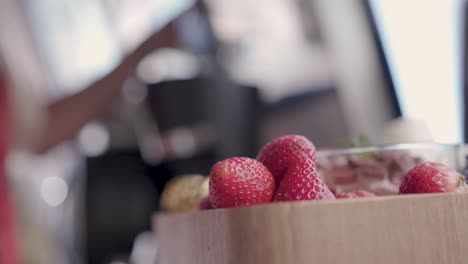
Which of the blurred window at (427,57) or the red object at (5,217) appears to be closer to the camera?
the blurred window at (427,57)

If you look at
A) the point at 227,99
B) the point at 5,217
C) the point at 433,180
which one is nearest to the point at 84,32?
the point at 227,99

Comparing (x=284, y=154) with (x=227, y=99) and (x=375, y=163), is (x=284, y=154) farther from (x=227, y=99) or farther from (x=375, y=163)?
(x=227, y=99)

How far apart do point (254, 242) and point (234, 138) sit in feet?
6.18

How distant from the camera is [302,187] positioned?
0.64 meters

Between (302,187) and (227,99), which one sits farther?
(227,99)

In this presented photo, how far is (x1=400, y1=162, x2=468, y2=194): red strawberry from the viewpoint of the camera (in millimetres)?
640

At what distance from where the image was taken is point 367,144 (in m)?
0.92

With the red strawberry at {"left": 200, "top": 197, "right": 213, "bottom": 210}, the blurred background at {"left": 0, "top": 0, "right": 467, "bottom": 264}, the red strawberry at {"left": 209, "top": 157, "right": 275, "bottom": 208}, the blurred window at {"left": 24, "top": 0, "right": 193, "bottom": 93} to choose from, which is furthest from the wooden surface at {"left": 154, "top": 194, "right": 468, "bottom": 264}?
the blurred window at {"left": 24, "top": 0, "right": 193, "bottom": 93}

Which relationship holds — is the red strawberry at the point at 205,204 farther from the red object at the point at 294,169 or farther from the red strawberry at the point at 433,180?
the red strawberry at the point at 433,180

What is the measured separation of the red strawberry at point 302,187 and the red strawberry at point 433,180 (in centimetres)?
8

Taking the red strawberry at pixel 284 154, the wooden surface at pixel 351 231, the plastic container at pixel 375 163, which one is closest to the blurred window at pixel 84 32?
the plastic container at pixel 375 163

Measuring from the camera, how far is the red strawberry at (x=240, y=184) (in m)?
0.65

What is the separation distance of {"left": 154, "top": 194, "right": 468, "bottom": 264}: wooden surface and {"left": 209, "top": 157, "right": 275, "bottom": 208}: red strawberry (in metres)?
0.08

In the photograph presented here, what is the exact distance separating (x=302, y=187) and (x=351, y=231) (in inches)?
4.5
